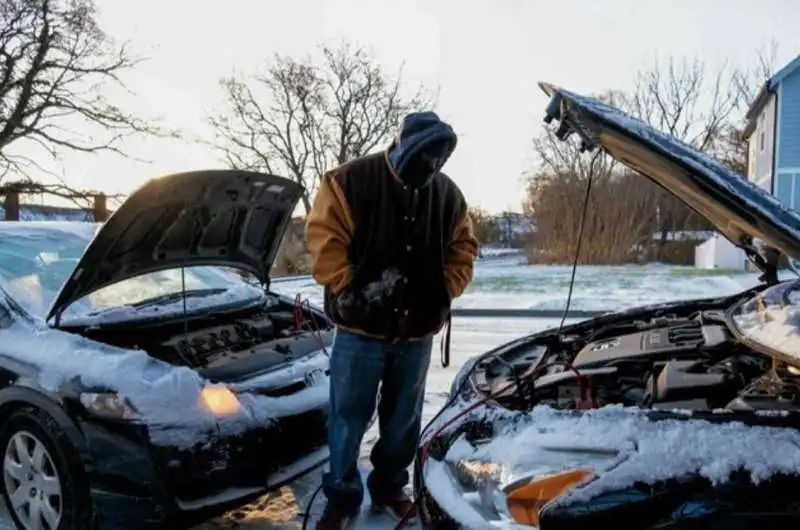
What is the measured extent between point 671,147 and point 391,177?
3.99 ft

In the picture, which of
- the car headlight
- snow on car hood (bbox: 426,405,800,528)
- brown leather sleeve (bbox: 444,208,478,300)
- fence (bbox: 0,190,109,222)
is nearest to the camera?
snow on car hood (bbox: 426,405,800,528)

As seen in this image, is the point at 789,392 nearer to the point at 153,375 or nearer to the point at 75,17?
the point at 153,375

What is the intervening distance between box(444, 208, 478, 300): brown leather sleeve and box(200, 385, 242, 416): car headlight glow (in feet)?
3.34

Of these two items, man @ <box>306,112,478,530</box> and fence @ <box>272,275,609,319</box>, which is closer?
man @ <box>306,112,478,530</box>

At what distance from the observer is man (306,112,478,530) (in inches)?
115

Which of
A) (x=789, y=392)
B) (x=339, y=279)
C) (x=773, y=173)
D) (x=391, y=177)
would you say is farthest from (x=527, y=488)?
(x=773, y=173)

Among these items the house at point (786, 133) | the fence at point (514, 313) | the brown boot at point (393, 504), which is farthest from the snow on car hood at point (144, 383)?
the house at point (786, 133)

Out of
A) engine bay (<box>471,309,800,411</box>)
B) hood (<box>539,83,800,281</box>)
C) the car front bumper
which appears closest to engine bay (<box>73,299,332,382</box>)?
the car front bumper

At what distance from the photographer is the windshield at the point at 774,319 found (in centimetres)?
222

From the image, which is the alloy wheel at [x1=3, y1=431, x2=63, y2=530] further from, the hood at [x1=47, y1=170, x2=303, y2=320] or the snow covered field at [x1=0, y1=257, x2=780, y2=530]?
the hood at [x1=47, y1=170, x2=303, y2=320]

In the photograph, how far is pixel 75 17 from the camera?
74.4 ft

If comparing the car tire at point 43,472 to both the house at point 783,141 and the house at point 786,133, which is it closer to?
the house at point 783,141

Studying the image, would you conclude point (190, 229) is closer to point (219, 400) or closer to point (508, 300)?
point (219, 400)

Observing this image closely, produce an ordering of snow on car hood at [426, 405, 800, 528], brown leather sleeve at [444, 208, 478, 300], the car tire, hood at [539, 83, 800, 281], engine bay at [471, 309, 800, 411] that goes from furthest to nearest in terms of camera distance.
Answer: brown leather sleeve at [444, 208, 478, 300], the car tire, engine bay at [471, 309, 800, 411], hood at [539, 83, 800, 281], snow on car hood at [426, 405, 800, 528]
